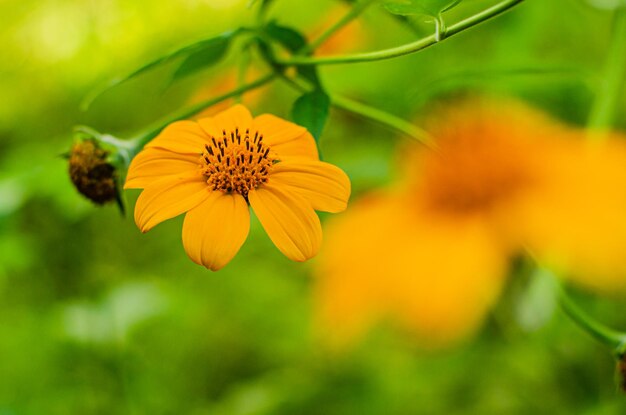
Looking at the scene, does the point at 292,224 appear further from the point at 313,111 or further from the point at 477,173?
the point at 477,173

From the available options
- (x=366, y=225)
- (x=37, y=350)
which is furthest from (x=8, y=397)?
(x=366, y=225)

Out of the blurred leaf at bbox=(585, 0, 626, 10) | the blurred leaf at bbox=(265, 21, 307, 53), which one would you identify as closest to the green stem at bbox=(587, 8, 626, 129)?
the blurred leaf at bbox=(585, 0, 626, 10)

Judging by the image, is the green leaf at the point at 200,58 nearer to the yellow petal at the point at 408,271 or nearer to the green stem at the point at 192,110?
the green stem at the point at 192,110

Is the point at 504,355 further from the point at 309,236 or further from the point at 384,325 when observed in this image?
the point at 309,236

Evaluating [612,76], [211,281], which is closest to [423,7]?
[612,76]

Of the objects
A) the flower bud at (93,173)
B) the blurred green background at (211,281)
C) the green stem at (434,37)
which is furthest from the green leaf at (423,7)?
the blurred green background at (211,281)

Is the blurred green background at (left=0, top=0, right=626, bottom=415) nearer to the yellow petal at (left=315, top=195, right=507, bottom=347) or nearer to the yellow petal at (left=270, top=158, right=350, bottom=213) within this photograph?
the yellow petal at (left=315, top=195, right=507, bottom=347)
